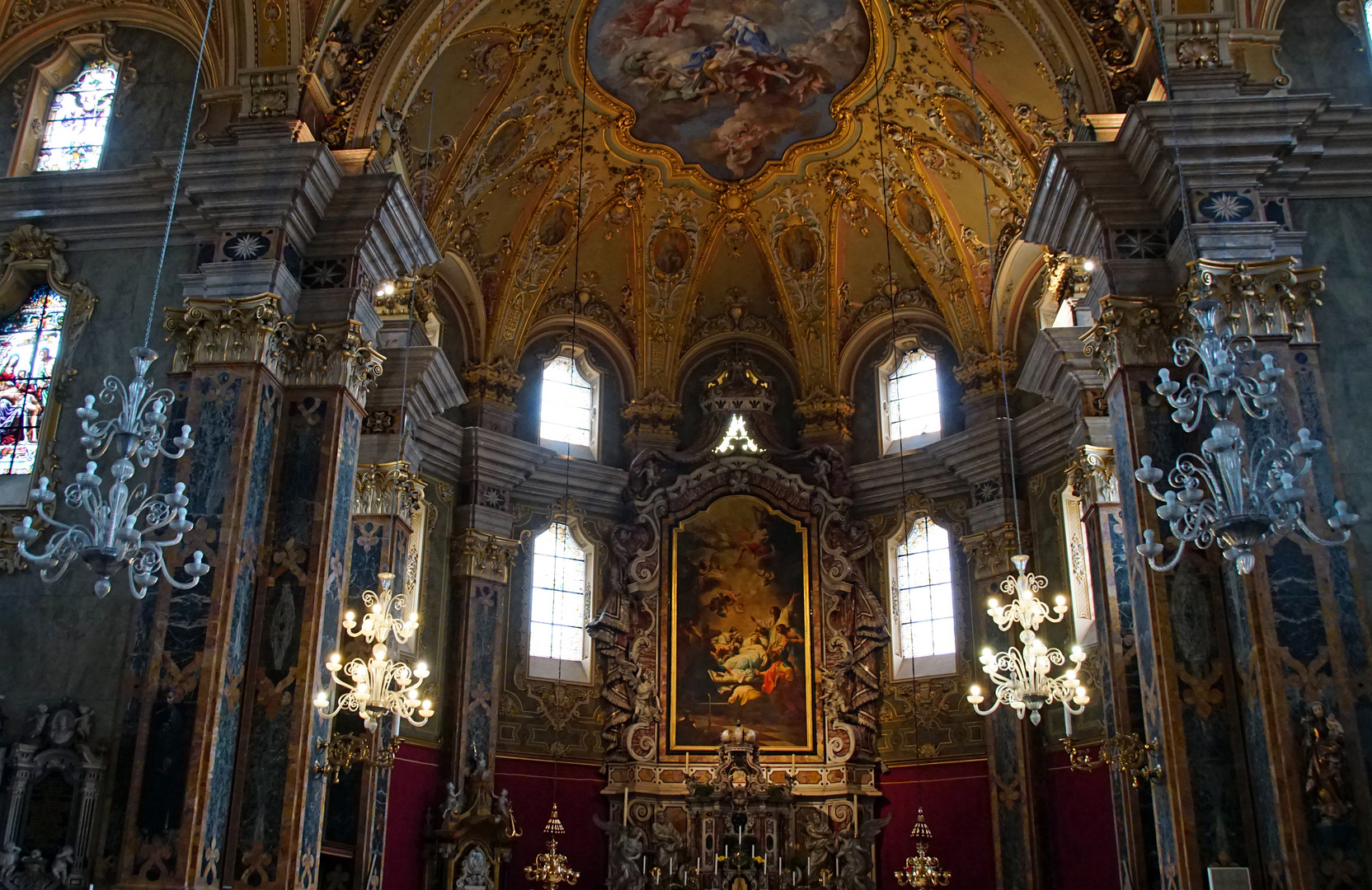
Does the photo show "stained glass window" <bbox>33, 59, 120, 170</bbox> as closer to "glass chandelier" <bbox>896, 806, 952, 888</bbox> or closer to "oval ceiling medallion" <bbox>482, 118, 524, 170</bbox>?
"oval ceiling medallion" <bbox>482, 118, 524, 170</bbox>

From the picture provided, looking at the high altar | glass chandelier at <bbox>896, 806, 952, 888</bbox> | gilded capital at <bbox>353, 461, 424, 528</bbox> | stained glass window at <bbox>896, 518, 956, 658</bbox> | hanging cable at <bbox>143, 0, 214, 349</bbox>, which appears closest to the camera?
hanging cable at <bbox>143, 0, 214, 349</bbox>

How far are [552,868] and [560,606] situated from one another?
3.90 meters

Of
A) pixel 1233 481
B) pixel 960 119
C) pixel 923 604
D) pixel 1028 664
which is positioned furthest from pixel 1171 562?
pixel 923 604

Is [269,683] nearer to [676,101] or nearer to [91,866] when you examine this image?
[91,866]

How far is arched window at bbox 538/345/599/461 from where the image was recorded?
19.1m

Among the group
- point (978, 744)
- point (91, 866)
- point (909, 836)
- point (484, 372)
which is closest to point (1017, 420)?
point (978, 744)

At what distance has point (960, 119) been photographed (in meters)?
16.4

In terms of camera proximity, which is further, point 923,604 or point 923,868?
point 923,604

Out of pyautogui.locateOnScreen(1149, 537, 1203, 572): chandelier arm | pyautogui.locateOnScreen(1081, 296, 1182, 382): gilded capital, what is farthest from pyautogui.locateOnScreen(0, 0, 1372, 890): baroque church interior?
pyautogui.locateOnScreen(1149, 537, 1203, 572): chandelier arm

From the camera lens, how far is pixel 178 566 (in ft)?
34.6

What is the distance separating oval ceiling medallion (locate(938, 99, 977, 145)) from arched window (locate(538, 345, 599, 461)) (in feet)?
20.5

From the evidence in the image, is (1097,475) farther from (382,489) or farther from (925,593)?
(382,489)

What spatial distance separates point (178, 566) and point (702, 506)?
30.1 ft

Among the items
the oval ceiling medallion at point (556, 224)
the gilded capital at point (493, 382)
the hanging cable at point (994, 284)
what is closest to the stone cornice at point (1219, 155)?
the hanging cable at point (994, 284)
